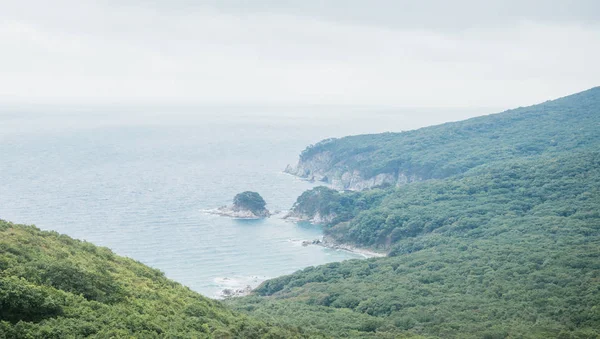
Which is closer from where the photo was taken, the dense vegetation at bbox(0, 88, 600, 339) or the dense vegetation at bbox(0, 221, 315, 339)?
the dense vegetation at bbox(0, 221, 315, 339)

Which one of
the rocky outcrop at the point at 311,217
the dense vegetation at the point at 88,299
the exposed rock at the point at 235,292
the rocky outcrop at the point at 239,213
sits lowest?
the exposed rock at the point at 235,292

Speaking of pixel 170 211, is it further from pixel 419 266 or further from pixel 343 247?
pixel 419 266

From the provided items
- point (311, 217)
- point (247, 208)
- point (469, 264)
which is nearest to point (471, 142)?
point (311, 217)

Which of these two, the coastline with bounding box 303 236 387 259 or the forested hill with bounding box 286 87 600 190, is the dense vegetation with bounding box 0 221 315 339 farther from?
the forested hill with bounding box 286 87 600 190

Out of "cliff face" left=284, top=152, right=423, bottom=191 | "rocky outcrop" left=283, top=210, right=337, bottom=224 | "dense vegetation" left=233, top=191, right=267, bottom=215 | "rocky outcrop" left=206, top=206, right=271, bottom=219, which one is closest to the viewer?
"rocky outcrop" left=206, top=206, right=271, bottom=219

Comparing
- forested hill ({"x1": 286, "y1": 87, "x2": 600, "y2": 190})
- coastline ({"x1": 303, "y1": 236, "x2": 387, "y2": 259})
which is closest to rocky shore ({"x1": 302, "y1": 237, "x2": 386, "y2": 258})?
coastline ({"x1": 303, "y1": 236, "x2": 387, "y2": 259})

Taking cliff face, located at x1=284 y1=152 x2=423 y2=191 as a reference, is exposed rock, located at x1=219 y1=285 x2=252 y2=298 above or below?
below

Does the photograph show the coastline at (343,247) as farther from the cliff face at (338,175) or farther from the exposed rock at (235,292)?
the cliff face at (338,175)

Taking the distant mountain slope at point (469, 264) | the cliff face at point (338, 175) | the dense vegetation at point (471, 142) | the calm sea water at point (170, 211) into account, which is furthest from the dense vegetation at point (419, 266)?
the calm sea water at point (170, 211)
